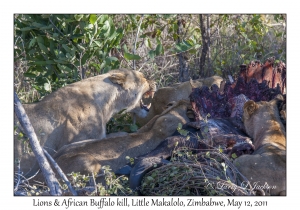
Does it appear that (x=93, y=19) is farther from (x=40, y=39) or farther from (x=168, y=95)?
(x=168, y=95)

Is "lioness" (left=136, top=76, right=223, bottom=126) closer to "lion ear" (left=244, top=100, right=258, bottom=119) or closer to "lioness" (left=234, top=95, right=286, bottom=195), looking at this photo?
"lion ear" (left=244, top=100, right=258, bottom=119)

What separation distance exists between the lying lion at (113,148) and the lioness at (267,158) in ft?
3.73

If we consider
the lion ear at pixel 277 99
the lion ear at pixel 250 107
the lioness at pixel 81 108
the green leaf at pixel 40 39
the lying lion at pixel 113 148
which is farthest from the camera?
the green leaf at pixel 40 39

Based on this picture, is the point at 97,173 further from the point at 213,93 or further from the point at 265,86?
the point at 265,86

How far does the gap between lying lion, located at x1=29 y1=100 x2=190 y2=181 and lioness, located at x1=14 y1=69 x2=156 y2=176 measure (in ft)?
1.51

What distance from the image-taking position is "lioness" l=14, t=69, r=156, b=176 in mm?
7535

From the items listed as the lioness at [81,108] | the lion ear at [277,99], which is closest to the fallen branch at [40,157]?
the lioness at [81,108]

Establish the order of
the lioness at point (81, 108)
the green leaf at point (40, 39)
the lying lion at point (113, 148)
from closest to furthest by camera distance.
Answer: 1. the lying lion at point (113, 148)
2. the lioness at point (81, 108)
3. the green leaf at point (40, 39)

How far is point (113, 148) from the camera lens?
22.6 feet

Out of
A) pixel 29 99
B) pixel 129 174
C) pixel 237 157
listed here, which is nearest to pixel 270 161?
pixel 237 157

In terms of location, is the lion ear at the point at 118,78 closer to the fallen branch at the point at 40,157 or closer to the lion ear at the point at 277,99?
the lion ear at the point at 277,99

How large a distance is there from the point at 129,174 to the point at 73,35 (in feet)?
8.59

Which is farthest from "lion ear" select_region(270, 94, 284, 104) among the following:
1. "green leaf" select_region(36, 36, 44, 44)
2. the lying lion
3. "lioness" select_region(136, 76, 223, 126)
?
"green leaf" select_region(36, 36, 44, 44)

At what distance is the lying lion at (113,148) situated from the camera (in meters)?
6.52
